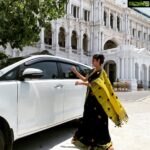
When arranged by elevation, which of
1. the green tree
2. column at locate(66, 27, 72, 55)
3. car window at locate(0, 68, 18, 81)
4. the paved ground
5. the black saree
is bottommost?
the paved ground

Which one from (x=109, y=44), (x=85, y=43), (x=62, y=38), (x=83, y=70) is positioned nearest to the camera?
(x=83, y=70)

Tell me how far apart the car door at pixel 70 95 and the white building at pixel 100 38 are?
110 feet

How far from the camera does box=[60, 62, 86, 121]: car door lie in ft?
22.2

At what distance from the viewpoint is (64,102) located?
21.8 ft

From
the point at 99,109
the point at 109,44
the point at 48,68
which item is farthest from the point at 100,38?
the point at 99,109

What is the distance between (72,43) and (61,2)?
39.9 m

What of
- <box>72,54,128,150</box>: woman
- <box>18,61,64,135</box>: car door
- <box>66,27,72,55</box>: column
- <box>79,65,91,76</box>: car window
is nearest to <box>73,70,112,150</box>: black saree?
<box>72,54,128,150</box>: woman

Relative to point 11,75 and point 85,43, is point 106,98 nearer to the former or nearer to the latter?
point 11,75

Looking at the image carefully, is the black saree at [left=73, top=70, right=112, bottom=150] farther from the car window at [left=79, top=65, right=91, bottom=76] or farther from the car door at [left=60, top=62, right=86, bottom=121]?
the car window at [left=79, top=65, right=91, bottom=76]

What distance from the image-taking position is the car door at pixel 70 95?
22.2ft

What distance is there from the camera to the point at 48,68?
6.34 meters

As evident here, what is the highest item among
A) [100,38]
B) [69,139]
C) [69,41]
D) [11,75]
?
[100,38]

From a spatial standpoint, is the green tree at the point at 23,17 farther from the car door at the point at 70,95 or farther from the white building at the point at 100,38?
the white building at the point at 100,38

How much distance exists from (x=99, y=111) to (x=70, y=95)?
52.1 inches
